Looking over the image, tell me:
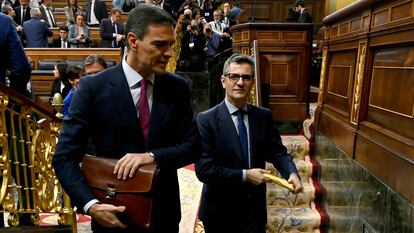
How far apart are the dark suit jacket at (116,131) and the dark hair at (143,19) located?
0.51 feet

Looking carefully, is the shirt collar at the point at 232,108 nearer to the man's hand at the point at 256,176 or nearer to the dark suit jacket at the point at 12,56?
the man's hand at the point at 256,176

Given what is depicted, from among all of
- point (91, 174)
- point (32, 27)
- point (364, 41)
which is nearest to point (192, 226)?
point (364, 41)

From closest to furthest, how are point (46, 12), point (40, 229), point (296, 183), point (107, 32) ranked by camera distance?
point (296, 183)
point (40, 229)
point (107, 32)
point (46, 12)

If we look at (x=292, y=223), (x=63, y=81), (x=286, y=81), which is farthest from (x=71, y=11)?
(x=292, y=223)

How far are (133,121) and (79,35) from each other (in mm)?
7059

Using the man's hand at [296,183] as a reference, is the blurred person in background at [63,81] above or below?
above

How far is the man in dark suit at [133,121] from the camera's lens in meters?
1.26

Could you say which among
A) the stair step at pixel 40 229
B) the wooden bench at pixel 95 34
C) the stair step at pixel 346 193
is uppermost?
the wooden bench at pixel 95 34

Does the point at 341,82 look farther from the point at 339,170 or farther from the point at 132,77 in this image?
the point at 132,77

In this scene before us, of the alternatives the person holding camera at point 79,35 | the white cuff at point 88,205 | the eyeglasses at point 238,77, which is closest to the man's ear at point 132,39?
the white cuff at point 88,205

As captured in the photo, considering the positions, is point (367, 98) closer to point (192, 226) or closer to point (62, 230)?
point (192, 226)

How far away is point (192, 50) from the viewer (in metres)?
7.42

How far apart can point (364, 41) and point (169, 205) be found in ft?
6.35

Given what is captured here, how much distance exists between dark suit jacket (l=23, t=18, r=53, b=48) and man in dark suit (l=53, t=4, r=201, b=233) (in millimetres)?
6721
